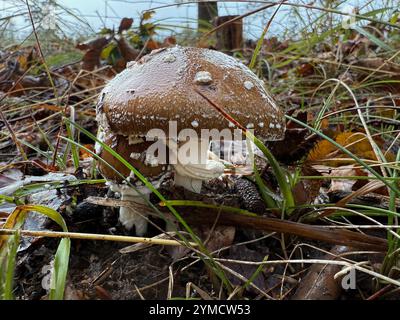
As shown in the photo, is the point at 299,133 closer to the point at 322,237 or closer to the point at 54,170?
the point at 322,237

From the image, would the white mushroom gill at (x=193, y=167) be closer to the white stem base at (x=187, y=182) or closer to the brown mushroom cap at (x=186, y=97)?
the white stem base at (x=187, y=182)

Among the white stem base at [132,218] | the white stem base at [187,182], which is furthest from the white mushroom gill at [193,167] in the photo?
the white stem base at [132,218]

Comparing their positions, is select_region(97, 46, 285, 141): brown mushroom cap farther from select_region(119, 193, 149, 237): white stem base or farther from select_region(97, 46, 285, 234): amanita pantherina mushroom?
select_region(119, 193, 149, 237): white stem base

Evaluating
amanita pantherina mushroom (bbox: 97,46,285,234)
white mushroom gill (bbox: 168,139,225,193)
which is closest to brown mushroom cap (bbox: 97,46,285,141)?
amanita pantherina mushroom (bbox: 97,46,285,234)

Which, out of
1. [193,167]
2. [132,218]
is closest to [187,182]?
[193,167]

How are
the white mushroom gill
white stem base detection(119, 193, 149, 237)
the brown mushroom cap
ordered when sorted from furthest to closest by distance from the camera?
1. white stem base detection(119, 193, 149, 237)
2. the white mushroom gill
3. the brown mushroom cap

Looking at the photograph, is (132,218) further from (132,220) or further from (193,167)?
(193,167)

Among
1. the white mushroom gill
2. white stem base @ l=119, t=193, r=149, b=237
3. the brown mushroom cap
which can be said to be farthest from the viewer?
white stem base @ l=119, t=193, r=149, b=237
